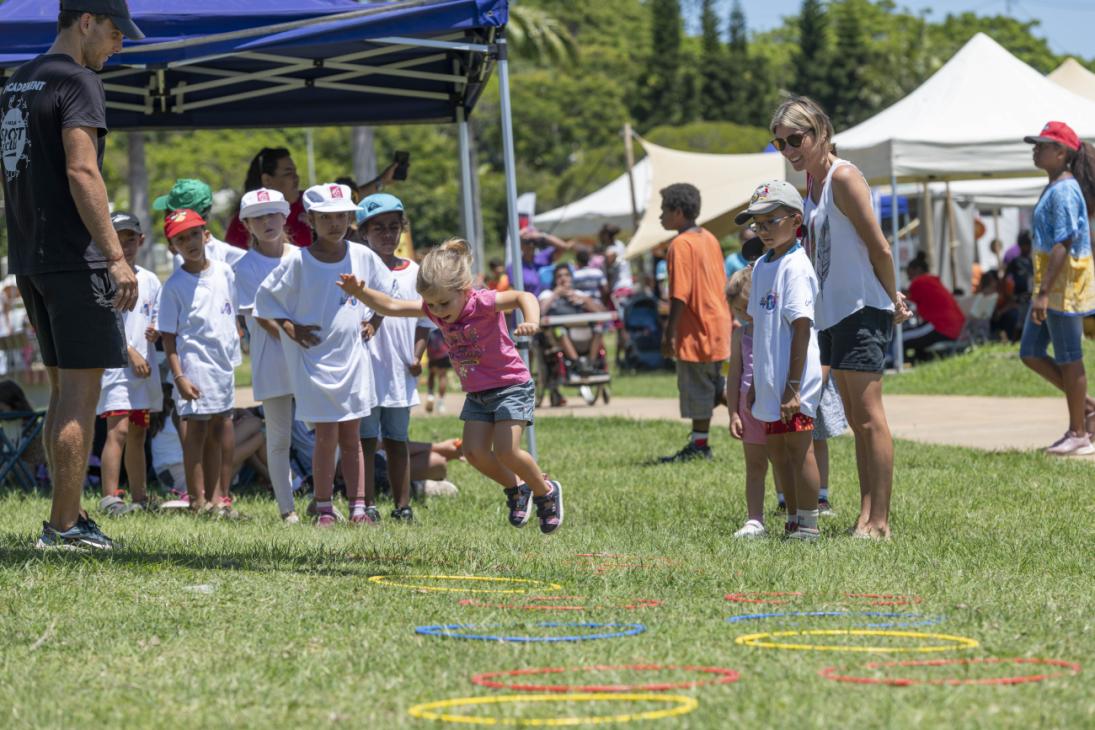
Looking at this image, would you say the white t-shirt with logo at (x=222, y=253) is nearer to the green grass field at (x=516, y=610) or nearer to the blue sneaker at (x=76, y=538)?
the green grass field at (x=516, y=610)

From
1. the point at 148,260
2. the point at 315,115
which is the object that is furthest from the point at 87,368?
the point at 148,260

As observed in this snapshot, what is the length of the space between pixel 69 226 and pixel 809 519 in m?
3.39

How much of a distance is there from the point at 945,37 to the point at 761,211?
124m

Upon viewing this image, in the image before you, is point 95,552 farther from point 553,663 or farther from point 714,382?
point 714,382

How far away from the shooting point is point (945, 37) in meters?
125

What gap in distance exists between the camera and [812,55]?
107375mm

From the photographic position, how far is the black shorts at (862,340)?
688cm

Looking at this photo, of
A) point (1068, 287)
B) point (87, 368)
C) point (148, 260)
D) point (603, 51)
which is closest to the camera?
point (87, 368)

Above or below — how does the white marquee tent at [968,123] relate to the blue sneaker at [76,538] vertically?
above

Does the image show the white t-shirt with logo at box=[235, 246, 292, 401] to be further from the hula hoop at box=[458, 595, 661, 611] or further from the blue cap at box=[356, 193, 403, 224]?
the hula hoop at box=[458, 595, 661, 611]

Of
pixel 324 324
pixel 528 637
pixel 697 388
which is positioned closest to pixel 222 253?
pixel 324 324

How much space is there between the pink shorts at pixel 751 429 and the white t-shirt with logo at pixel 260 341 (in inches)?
95.4

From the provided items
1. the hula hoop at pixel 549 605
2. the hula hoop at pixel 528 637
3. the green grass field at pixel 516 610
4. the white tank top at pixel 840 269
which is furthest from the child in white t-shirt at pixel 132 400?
the hula hoop at pixel 528 637

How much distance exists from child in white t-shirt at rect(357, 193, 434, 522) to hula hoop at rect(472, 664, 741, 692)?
4.40 metres
